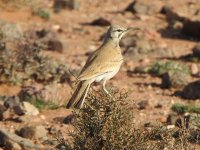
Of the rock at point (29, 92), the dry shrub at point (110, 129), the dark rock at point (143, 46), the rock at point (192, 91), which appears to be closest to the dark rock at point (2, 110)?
the rock at point (29, 92)

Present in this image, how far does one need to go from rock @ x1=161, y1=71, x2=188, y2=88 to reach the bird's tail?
16.7 ft

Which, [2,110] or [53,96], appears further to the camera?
[53,96]

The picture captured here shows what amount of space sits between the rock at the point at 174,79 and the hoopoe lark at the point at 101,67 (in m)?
4.17

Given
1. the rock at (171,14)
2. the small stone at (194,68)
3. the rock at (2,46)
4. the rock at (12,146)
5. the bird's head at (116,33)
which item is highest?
the bird's head at (116,33)

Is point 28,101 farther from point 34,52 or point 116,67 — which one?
point 116,67

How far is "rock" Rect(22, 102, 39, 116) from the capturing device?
11.7 m

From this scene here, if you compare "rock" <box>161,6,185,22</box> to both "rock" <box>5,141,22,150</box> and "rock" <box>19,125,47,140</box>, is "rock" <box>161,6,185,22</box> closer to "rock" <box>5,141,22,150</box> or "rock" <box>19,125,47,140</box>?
"rock" <box>19,125,47,140</box>

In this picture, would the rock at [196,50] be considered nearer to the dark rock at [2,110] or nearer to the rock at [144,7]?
the rock at [144,7]

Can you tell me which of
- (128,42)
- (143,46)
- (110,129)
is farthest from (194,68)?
(110,129)

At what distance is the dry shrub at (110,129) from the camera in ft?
26.3

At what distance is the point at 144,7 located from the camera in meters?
19.8

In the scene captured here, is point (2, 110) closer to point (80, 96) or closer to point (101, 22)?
point (80, 96)

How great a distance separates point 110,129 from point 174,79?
5.61m

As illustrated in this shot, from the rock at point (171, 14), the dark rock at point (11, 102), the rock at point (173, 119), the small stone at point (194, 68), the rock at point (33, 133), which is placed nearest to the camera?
the rock at point (33, 133)
